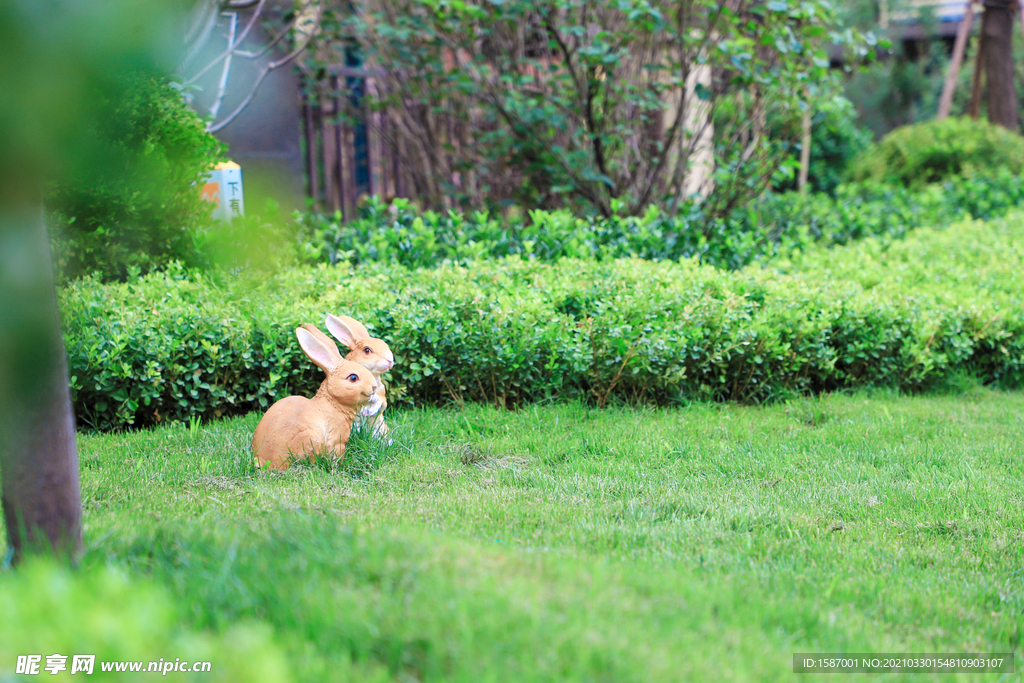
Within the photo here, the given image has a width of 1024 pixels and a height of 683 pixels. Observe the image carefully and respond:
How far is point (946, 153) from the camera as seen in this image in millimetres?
12109

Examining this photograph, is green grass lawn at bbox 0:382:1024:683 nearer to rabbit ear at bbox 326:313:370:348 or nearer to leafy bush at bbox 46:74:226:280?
rabbit ear at bbox 326:313:370:348

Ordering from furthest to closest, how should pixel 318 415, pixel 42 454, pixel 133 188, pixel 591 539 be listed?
pixel 318 415 → pixel 591 539 → pixel 42 454 → pixel 133 188

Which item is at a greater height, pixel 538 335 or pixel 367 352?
pixel 367 352

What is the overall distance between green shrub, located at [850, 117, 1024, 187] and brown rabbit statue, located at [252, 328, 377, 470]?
1119 centimetres

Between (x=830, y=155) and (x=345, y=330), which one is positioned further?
(x=830, y=155)

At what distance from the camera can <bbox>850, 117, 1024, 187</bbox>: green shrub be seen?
1196 centimetres

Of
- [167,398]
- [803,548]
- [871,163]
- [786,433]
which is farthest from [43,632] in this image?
[871,163]

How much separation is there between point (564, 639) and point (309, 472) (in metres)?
1.79

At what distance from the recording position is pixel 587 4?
6566mm

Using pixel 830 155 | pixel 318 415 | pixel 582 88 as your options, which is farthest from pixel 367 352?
pixel 830 155

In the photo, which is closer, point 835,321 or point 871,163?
point 835,321

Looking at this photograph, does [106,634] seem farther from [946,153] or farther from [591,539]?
[946,153]

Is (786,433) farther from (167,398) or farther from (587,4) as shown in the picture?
(587,4)

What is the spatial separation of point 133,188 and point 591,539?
1725 mm
